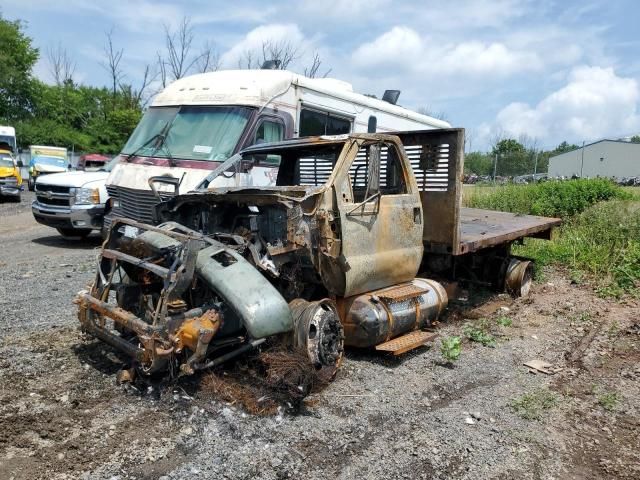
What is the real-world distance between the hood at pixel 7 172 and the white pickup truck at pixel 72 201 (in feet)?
34.5

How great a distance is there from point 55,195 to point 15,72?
4195 cm

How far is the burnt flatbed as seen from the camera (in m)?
6.62

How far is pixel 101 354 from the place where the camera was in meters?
5.07

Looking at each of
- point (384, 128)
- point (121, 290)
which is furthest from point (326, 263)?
point (384, 128)

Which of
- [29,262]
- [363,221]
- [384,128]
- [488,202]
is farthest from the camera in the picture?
[488,202]

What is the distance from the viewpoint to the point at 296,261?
16.4ft

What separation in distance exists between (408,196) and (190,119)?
4282mm

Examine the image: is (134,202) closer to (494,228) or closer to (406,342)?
(406,342)

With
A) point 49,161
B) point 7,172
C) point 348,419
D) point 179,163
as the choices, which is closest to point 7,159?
point 7,172

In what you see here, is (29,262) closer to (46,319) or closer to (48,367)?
(46,319)

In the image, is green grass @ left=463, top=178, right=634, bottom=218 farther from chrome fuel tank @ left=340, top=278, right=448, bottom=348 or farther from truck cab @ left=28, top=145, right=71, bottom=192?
truck cab @ left=28, top=145, right=71, bottom=192

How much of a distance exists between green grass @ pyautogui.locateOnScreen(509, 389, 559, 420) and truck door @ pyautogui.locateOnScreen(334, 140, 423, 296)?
5.42 feet

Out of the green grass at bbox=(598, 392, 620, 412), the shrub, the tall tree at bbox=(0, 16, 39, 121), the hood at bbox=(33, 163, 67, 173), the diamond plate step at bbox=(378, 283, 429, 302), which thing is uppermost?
the tall tree at bbox=(0, 16, 39, 121)

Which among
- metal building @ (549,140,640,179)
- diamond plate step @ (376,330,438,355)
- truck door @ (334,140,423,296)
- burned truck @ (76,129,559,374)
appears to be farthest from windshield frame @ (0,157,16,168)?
metal building @ (549,140,640,179)
